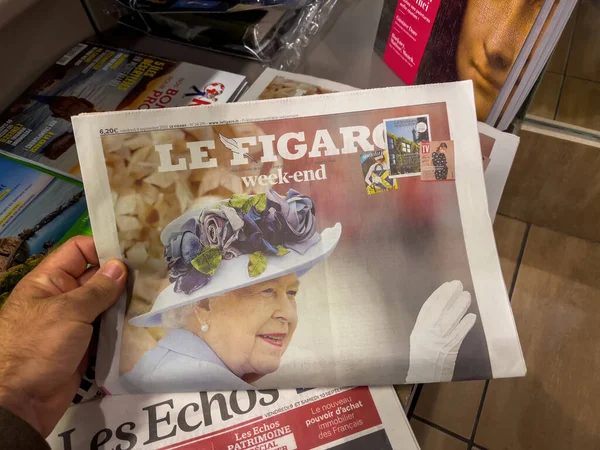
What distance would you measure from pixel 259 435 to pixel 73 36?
0.55 meters

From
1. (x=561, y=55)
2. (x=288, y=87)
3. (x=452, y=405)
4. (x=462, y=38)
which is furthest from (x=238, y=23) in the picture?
(x=452, y=405)

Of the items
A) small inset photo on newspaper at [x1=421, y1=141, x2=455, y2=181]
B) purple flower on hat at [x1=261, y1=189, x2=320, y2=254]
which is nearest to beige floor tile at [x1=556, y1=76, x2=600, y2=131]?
small inset photo on newspaper at [x1=421, y1=141, x2=455, y2=181]

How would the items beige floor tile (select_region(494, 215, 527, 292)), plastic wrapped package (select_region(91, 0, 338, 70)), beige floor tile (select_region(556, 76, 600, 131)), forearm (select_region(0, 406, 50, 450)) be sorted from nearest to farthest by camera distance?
forearm (select_region(0, 406, 50, 450)) → plastic wrapped package (select_region(91, 0, 338, 70)) → beige floor tile (select_region(556, 76, 600, 131)) → beige floor tile (select_region(494, 215, 527, 292))

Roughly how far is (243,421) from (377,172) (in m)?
0.25

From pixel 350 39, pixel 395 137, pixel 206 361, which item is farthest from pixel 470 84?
pixel 206 361

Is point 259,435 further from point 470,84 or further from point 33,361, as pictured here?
point 470,84

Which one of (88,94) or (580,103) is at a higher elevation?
(88,94)

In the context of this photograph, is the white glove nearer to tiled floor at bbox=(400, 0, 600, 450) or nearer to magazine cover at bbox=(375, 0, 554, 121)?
magazine cover at bbox=(375, 0, 554, 121)

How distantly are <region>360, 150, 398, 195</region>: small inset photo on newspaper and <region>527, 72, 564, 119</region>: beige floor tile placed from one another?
428 millimetres

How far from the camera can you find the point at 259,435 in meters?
0.36

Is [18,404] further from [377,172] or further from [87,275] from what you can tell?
[377,172]

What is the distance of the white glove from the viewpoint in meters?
0.36

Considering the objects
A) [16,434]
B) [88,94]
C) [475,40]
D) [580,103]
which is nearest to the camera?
[16,434]

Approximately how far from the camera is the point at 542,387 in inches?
29.5
